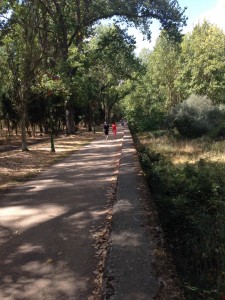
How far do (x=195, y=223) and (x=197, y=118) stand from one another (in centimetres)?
2354

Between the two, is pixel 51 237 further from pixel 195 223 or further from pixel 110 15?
pixel 110 15

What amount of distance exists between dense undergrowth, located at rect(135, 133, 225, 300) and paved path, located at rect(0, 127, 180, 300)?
0.65 meters

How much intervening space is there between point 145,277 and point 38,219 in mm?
3759

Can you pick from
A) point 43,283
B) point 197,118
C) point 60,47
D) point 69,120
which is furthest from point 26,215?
point 69,120

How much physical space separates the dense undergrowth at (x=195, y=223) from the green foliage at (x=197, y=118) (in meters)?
16.9

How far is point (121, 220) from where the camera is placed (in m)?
6.71

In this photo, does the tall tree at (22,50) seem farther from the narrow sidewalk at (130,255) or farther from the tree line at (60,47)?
the narrow sidewalk at (130,255)

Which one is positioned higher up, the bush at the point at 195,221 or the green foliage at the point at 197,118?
the green foliage at the point at 197,118

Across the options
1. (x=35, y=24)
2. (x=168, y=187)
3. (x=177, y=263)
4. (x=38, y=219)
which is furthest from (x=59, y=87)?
(x=177, y=263)

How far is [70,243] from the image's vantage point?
6176mm

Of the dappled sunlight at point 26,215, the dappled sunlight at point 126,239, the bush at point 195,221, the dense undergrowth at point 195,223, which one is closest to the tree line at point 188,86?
the dense undergrowth at point 195,223

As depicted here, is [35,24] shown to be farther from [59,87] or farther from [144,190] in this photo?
[144,190]

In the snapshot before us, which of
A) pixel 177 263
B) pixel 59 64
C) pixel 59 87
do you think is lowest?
pixel 177 263

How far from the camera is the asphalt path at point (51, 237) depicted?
473 cm
